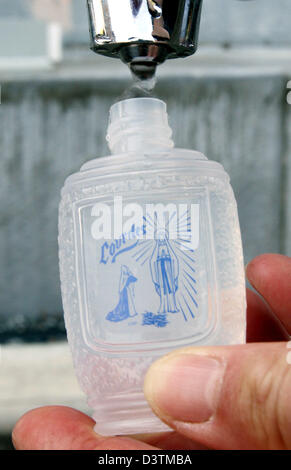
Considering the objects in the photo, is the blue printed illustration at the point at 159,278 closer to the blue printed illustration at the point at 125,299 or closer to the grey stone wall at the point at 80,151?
the blue printed illustration at the point at 125,299

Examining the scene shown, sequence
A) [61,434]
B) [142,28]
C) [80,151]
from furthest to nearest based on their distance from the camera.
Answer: [80,151], [61,434], [142,28]

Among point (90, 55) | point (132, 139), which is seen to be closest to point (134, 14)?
point (132, 139)

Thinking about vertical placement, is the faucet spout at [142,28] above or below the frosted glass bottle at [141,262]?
above

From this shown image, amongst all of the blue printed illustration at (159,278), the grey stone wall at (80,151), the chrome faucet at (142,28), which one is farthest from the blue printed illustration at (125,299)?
the grey stone wall at (80,151)

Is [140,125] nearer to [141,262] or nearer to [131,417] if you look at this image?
[141,262]

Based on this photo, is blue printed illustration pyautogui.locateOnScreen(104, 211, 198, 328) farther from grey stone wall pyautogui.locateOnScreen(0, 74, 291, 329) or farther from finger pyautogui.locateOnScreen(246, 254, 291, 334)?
grey stone wall pyautogui.locateOnScreen(0, 74, 291, 329)

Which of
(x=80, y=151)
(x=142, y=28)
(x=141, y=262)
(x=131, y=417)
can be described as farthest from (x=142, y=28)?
(x=80, y=151)
